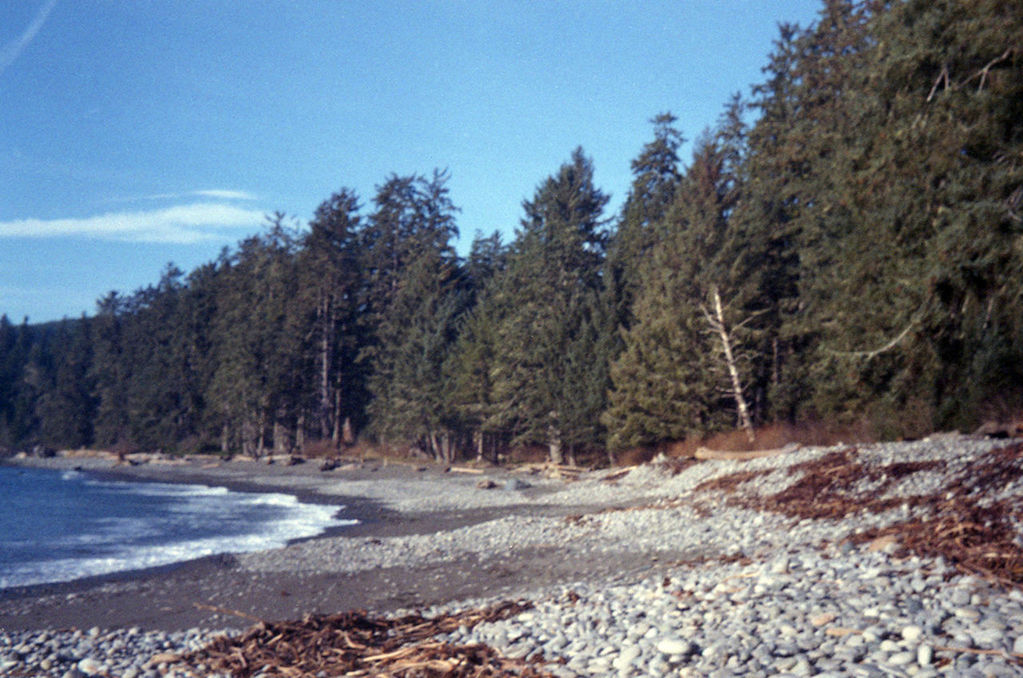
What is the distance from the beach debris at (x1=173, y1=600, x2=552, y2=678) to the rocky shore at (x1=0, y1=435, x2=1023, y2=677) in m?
0.15

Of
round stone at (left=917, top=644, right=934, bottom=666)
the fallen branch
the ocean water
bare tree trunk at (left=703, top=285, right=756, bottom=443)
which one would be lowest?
the ocean water

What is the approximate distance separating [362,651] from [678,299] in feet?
82.1

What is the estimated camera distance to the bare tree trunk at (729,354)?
93.1 ft

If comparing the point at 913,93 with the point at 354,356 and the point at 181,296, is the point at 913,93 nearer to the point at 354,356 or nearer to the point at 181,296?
the point at 354,356

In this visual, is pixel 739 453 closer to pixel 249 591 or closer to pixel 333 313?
pixel 249 591

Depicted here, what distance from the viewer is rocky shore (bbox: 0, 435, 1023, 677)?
5.33 metres

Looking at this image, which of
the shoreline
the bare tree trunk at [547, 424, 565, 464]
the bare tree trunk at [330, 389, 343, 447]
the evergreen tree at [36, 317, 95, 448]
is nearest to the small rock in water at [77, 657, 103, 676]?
the shoreline

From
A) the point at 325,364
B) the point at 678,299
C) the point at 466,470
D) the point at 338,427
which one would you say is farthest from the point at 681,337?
the point at 338,427

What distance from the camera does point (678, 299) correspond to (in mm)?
30172

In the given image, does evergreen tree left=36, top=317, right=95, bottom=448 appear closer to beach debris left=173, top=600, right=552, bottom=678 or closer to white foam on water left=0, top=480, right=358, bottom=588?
white foam on water left=0, top=480, right=358, bottom=588

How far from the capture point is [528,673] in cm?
570

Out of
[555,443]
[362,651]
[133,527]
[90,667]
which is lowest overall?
[133,527]

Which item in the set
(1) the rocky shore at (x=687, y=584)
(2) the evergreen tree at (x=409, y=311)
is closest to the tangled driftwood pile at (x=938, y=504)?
(1) the rocky shore at (x=687, y=584)

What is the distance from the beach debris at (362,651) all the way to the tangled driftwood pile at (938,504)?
400cm
